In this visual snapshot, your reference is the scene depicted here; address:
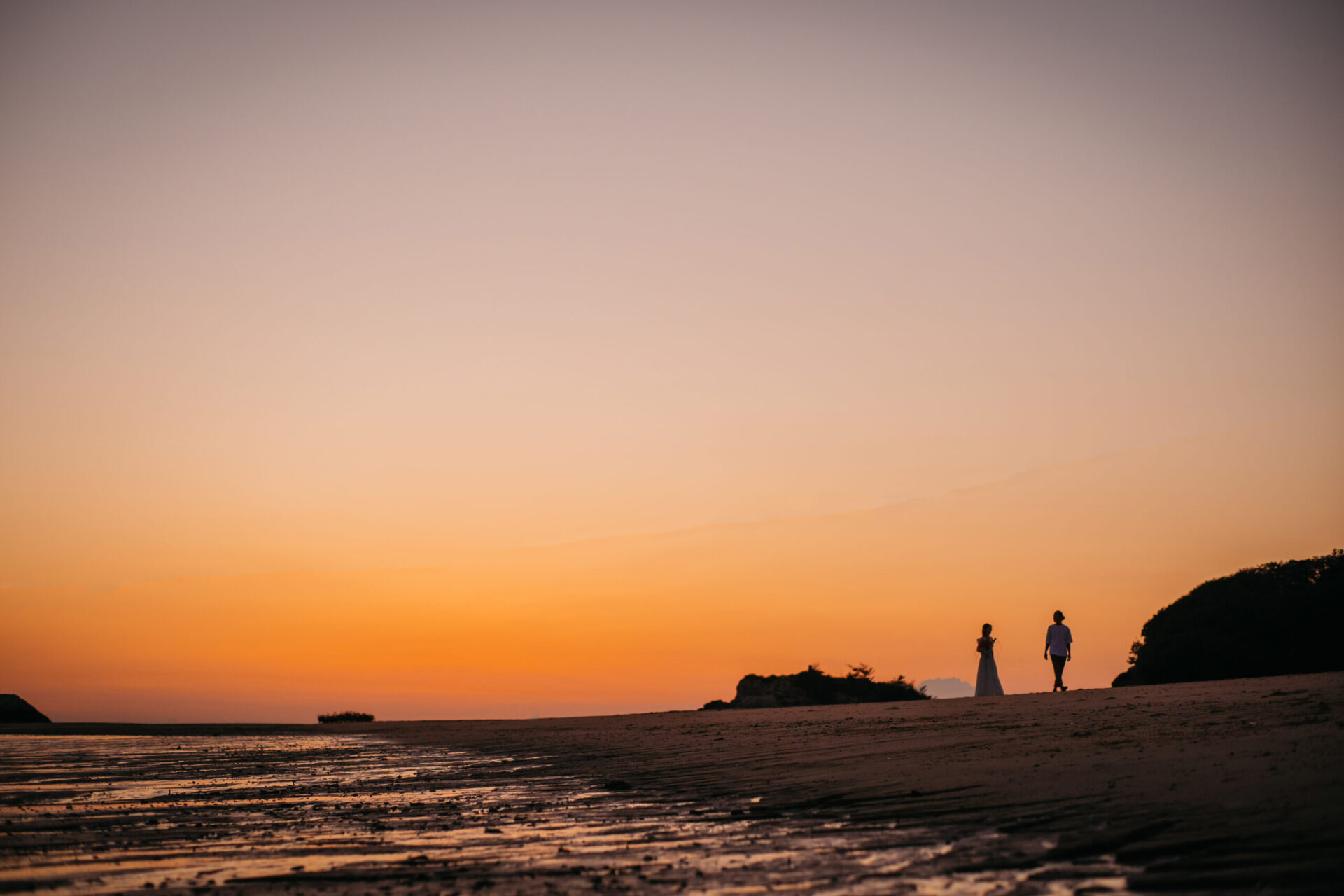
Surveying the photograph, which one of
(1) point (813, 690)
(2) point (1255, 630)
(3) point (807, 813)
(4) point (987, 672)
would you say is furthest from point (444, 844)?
(1) point (813, 690)

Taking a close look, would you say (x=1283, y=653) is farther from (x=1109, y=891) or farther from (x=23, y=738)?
(x=23, y=738)

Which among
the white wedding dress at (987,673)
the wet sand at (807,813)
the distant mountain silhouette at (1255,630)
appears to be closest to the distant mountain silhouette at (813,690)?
the distant mountain silhouette at (1255,630)

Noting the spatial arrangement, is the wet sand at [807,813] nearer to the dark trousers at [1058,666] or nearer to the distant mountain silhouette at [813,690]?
the dark trousers at [1058,666]

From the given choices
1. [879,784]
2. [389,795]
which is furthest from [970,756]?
[389,795]

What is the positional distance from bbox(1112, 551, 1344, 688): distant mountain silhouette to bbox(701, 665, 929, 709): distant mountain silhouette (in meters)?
11.4

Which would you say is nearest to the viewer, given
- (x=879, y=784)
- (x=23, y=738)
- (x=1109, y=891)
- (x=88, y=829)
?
(x=1109, y=891)

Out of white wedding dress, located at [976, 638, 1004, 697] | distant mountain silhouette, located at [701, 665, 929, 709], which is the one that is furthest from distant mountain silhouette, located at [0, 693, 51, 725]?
white wedding dress, located at [976, 638, 1004, 697]

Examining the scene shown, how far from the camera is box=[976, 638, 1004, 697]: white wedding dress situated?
2353 centimetres

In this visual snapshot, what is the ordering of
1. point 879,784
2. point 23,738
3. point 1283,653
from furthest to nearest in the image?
point 1283,653, point 23,738, point 879,784

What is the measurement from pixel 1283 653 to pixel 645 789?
86.5 ft

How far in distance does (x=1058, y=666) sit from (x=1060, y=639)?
0.75 meters

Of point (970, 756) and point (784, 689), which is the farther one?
point (784, 689)

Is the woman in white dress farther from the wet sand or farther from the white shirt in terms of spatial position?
the wet sand

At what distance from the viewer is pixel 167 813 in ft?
31.4
